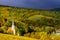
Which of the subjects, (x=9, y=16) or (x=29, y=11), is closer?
(x=9, y=16)

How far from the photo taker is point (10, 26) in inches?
502

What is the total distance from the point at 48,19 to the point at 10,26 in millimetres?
3857

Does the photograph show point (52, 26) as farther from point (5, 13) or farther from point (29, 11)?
point (5, 13)

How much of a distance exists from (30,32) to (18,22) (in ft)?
4.19

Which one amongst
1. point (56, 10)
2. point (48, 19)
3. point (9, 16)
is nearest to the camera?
point (9, 16)

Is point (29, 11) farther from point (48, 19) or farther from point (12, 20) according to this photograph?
point (12, 20)

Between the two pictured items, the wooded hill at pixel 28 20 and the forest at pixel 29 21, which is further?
the wooded hill at pixel 28 20

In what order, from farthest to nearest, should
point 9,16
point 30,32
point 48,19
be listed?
point 48,19 < point 9,16 < point 30,32

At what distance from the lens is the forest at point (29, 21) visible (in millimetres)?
12524

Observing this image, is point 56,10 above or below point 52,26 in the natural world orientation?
above

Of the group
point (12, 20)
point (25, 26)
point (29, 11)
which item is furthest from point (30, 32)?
point (29, 11)

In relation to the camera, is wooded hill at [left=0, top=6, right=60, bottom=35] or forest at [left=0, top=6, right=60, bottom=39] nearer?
forest at [left=0, top=6, right=60, bottom=39]

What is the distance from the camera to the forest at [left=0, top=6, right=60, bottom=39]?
12524 mm

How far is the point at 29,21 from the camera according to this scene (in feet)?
46.1
